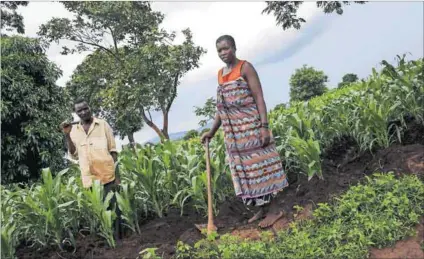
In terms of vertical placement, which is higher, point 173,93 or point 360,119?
point 173,93

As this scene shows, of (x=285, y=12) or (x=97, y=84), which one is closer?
(x=285, y=12)

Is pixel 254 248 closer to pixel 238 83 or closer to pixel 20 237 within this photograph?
pixel 238 83

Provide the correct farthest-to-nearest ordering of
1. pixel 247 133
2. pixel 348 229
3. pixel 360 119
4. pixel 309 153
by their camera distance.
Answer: pixel 360 119 < pixel 309 153 < pixel 247 133 < pixel 348 229

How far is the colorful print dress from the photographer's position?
166 inches

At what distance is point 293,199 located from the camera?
4430mm

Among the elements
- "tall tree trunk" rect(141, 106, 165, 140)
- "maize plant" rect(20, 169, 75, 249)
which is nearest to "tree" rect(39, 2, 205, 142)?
"tall tree trunk" rect(141, 106, 165, 140)

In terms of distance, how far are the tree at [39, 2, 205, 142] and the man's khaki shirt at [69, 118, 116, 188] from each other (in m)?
14.5

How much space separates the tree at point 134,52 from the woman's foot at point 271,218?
49.5ft

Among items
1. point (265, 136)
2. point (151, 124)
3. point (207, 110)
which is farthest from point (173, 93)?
point (265, 136)

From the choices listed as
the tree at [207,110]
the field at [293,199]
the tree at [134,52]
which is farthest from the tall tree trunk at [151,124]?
the field at [293,199]

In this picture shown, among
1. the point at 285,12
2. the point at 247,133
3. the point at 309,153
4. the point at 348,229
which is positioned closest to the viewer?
the point at 348,229

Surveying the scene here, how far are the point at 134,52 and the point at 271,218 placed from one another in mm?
17383

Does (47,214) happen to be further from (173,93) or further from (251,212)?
(173,93)

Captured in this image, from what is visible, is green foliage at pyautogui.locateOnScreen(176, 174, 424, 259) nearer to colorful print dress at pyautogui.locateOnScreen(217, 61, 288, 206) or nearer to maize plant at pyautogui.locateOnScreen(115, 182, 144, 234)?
colorful print dress at pyautogui.locateOnScreen(217, 61, 288, 206)
